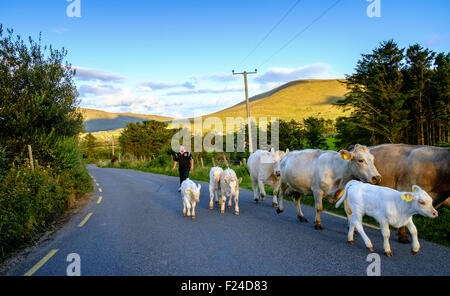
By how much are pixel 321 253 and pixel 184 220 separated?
14.0 feet

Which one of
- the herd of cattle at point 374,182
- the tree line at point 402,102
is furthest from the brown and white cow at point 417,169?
the tree line at point 402,102

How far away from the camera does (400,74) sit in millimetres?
22984

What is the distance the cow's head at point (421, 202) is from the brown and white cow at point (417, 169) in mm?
1190

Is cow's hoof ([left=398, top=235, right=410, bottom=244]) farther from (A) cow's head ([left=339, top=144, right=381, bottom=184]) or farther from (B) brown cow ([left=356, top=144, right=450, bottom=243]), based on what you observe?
(A) cow's head ([left=339, top=144, right=381, bottom=184])

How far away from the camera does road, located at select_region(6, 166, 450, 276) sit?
15.6ft

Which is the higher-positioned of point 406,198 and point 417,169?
point 417,169

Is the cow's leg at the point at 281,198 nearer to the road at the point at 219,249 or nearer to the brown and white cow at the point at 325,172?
the brown and white cow at the point at 325,172

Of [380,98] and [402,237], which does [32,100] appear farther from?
[380,98]

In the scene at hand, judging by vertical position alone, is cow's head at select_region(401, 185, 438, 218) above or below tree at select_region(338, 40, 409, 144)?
below

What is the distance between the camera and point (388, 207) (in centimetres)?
531

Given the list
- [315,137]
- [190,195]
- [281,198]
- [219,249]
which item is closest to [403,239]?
[219,249]

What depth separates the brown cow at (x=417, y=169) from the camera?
6.09 m

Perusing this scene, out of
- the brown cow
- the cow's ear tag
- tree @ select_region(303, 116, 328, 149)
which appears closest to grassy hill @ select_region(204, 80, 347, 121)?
tree @ select_region(303, 116, 328, 149)
